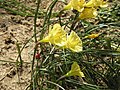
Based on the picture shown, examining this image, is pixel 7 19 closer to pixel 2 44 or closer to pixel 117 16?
pixel 2 44

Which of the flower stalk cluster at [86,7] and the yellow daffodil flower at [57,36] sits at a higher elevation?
the flower stalk cluster at [86,7]

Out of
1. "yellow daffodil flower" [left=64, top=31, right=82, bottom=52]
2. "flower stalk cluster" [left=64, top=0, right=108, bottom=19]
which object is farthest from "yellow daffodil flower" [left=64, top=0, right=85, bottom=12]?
"yellow daffodil flower" [left=64, top=31, right=82, bottom=52]

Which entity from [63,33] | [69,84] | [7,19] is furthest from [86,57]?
[7,19]

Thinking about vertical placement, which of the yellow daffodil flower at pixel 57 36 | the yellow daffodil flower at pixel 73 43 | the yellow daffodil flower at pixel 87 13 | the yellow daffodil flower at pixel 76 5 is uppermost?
the yellow daffodil flower at pixel 76 5

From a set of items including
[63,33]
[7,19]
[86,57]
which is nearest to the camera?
[63,33]

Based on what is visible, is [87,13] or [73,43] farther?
[87,13]

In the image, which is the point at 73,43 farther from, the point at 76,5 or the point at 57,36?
the point at 76,5

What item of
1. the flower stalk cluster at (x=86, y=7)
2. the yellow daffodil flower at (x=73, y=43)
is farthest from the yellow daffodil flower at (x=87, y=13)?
the yellow daffodil flower at (x=73, y=43)

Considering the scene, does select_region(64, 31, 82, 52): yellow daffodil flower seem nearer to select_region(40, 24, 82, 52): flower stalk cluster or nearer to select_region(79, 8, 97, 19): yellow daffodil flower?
select_region(40, 24, 82, 52): flower stalk cluster

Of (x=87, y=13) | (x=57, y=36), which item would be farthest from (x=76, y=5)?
(x=57, y=36)

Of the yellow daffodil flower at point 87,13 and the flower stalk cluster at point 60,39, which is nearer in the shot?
the flower stalk cluster at point 60,39

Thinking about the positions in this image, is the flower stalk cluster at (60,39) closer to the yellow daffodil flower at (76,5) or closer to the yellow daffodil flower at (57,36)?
the yellow daffodil flower at (57,36)
